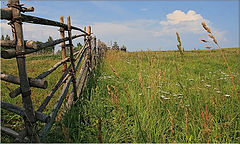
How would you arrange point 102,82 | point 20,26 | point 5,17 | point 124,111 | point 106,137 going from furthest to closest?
point 102,82 → point 124,111 → point 106,137 → point 20,26 → point 5,17

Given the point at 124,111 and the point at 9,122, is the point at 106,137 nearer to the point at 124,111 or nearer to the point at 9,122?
the point at 124,111

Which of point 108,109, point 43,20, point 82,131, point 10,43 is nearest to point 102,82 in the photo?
point 108,109

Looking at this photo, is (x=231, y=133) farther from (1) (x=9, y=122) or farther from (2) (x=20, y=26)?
(1) (x=9, y=122)

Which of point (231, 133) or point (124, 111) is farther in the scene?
point (124, 111)

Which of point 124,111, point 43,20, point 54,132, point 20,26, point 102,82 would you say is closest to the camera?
point 20,26

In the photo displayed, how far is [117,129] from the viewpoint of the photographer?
217 centimetres

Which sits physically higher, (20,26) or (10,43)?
(20,26)

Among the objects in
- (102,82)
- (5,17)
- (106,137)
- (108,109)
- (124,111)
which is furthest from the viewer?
(102,82)

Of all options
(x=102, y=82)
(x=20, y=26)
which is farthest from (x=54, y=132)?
(x=102, y=82)

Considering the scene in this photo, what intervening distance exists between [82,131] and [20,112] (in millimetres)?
937

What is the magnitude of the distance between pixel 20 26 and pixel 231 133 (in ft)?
9.07

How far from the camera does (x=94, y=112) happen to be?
2750mm

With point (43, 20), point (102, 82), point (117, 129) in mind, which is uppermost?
point (43, 20)

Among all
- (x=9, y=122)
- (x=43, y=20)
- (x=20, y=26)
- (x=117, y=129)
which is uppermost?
(x=43, y=20)
